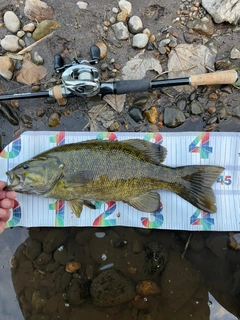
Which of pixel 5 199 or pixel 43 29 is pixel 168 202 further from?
pixel 43 29

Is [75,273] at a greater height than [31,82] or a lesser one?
lesser

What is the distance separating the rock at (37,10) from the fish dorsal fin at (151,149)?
1607 millimetres

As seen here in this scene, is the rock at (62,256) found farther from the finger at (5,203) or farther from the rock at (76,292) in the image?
the finger at (5,203)

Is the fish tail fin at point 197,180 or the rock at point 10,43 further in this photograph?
the rock at point 10,43

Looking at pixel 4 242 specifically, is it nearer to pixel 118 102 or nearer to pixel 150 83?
pixel 118 102

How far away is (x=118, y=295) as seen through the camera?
2930 mm

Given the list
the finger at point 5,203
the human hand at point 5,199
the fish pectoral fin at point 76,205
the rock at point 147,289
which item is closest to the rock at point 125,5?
the fish pectoral fin at point 76,205

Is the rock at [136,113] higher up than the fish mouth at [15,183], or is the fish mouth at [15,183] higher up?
the rock at [136,113]

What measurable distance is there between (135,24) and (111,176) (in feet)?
5.33

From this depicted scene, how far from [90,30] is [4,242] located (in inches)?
94.9

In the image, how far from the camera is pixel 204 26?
10.1ft

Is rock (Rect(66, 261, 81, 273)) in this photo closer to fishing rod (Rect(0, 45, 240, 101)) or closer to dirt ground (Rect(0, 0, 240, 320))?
dirt ground (Rect(0, 0, 240, 320))

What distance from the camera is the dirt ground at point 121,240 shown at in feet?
9.82

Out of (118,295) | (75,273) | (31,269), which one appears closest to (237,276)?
(118,295)
